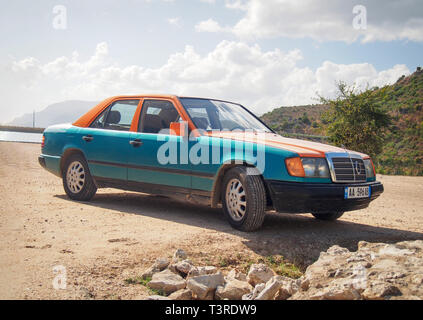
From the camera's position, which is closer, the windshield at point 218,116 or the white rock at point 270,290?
the white rock at point 270,290

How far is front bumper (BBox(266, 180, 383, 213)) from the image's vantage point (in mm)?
5176

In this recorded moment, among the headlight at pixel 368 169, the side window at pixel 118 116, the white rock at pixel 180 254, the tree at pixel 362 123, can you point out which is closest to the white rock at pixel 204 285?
the white rock at pixel 180 254

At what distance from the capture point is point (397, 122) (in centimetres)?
4912

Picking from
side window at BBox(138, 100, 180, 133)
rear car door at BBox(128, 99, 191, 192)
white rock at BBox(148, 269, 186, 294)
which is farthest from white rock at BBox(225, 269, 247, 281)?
side window at BBox(138, 100, 180, 133)

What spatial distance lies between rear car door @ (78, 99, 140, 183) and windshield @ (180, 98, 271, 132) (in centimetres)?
110

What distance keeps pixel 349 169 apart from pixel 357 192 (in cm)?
29

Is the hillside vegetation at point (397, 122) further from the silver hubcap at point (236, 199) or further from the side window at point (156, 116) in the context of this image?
the silver hubcap at point (236, 199)

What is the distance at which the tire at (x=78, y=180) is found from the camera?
7.62 m

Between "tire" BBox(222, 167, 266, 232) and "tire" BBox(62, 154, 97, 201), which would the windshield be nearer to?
"tire" BBox(222, 167, 266, 232)

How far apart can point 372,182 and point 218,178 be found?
2.02 metres

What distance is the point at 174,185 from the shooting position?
629 cm

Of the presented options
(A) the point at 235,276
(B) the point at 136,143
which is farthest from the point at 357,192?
(B) the point at 136,143

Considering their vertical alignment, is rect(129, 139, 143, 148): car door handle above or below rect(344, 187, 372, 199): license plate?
above

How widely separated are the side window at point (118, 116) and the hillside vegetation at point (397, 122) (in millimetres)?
20618
